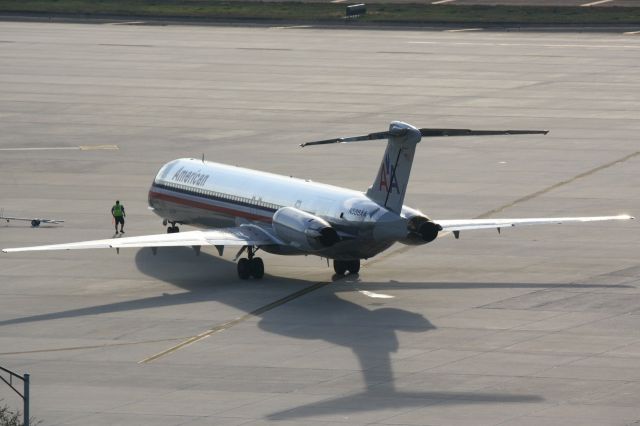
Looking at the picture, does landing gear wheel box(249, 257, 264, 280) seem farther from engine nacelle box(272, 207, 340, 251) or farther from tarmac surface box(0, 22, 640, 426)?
engine nacelle box(272, 207, 340, 251)

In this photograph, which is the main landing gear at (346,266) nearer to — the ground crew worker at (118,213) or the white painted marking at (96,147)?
the ground crew worker at (118,213)

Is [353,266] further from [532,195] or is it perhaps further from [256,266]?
[532,195]

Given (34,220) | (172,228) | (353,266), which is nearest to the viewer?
(353,266)

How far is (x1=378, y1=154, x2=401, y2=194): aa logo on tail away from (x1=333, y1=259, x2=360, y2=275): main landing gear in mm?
4863

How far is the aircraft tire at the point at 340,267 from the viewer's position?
170 ft

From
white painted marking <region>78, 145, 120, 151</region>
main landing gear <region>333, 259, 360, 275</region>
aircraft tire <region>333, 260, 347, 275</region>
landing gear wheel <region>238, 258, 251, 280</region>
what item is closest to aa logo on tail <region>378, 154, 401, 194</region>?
main landing gear <region>333, 259, 360, 275</region>

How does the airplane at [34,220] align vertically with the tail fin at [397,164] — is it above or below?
below

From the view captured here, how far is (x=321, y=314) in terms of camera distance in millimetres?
47250

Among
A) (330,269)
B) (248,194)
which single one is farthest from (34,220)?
(330,269)

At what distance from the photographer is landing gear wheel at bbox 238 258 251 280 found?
52000 mm

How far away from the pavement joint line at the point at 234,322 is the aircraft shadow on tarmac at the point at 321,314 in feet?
0.76

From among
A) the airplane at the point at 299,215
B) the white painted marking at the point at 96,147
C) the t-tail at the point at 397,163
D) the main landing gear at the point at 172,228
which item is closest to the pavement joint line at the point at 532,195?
the airplane at the point at 299,215

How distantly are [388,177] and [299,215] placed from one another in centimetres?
370

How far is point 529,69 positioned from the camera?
108 m
